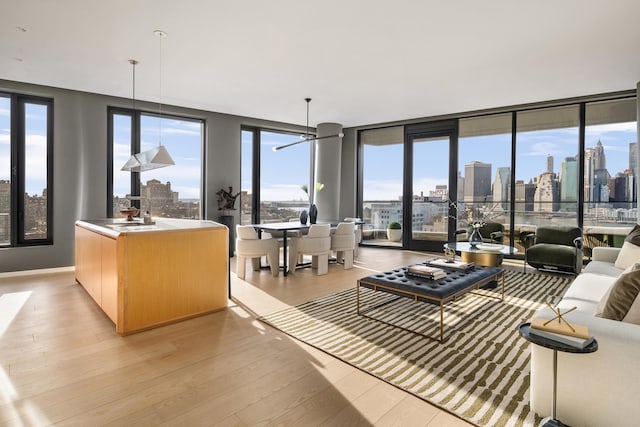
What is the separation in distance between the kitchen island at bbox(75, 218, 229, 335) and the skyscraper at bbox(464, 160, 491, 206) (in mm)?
5203

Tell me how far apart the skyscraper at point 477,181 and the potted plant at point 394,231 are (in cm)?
156

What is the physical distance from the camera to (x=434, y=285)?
10.0 feet

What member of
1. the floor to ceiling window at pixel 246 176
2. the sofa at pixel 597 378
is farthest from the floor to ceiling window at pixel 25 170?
the sofa at pixel 597 378

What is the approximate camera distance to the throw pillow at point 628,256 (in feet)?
11.7

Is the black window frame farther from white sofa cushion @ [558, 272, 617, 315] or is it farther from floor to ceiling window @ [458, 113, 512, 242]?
white sofa cushion @ [558, 272, 617, 315]

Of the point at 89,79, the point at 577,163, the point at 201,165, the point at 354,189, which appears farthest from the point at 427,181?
the point at 89,79

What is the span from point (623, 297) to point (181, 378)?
2.63 metres

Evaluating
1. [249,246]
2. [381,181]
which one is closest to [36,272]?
[249,246]

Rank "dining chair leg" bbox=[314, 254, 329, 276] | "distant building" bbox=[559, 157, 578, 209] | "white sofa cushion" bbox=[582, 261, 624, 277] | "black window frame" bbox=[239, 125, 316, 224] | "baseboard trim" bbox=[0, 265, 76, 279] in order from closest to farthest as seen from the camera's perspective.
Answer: "white sofa cushion" bbox=[582, 261, 624, 277] → "baseboard trim" bbox=[0, 265, 76, 279] → "dining chair leg" bbox=[314, 254, 329, 276] → "distant building" bbox=[559, 157, 578, 209] → "black window frame" bbox=[239, 125, 316, 224]

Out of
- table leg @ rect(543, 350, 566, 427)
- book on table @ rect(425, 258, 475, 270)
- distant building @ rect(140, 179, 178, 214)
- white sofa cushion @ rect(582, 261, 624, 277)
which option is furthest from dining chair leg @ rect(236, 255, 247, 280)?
white sofa cushion @ rect(582, 261, 624, 277)

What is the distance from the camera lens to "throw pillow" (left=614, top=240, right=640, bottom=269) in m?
3.56

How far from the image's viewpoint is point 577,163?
596cm

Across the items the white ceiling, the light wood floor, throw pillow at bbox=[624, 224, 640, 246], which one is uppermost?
the white ceiling

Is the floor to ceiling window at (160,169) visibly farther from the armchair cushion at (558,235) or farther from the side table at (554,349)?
the armchair cushion at (558,235)
